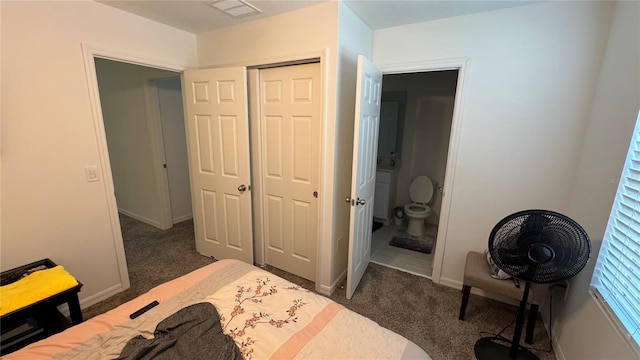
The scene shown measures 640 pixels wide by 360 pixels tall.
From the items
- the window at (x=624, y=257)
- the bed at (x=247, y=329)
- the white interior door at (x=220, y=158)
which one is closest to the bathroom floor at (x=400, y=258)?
the window at (x=624, y=257)

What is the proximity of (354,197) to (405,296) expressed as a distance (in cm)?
103

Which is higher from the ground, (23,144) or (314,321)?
(23,144)

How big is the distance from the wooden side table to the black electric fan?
254 centimetres

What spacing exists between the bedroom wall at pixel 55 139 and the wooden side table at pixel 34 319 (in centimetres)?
29

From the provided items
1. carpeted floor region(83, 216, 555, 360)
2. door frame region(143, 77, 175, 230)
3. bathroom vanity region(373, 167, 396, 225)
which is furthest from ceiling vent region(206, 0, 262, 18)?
bathroom vanity region(373, 167, 396, 225)

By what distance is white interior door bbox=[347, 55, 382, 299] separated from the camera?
1.86 metres

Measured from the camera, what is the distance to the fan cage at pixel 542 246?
1.32m

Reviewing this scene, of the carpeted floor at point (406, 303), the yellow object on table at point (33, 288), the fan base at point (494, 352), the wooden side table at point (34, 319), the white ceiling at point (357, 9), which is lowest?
the carpeted floor at point (406, 303)

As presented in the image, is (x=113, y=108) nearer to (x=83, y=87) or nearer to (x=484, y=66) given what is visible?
(x=83, y=87)

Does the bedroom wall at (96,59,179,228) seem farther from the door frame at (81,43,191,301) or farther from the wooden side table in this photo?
the wooden side table

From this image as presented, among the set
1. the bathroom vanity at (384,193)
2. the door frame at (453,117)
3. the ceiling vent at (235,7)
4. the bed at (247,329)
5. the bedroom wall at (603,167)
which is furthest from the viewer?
the bathroom vanity at (384,193)

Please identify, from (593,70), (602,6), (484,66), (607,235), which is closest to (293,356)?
(607,235)

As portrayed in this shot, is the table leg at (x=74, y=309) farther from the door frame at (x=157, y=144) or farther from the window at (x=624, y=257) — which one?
the window at (x=624, y=257)

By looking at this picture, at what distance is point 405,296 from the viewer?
7.34 ft
